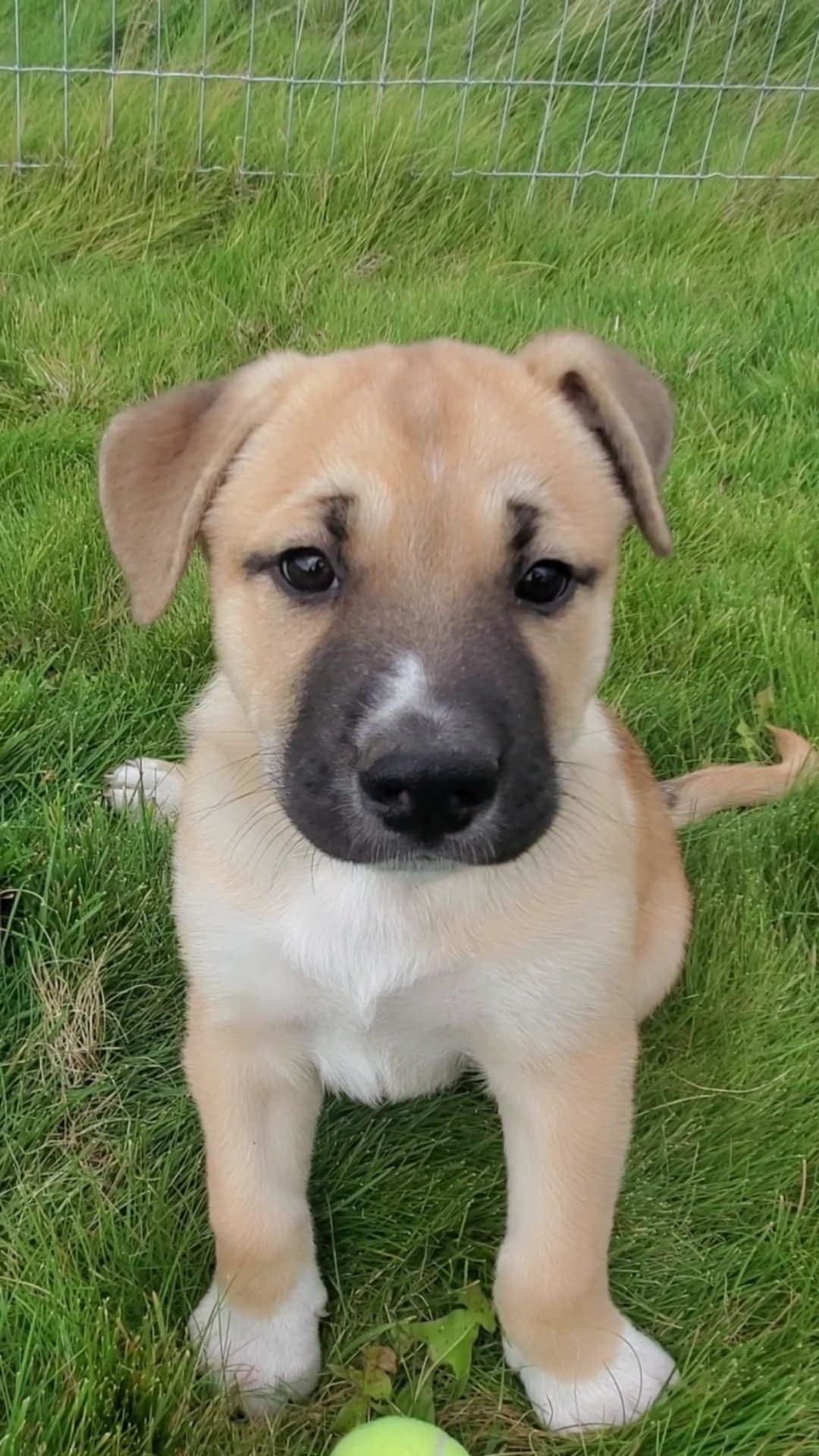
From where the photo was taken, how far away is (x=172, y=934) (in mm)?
3076

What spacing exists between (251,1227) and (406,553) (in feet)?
4.05

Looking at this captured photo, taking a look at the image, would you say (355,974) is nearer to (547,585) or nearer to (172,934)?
(547,585)

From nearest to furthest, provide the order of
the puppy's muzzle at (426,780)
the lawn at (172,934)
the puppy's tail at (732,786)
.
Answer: the puppy's muzzle at (426,780)
the lawn at (172,934)
the puppy's tail at (732,786)

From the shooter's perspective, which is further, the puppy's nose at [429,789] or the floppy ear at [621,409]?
the floppy ear at [621,409]

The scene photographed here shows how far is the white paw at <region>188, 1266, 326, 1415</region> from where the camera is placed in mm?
2385

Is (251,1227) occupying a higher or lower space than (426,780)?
lower

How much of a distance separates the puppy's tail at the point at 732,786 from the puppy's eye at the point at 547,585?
53.9 inches

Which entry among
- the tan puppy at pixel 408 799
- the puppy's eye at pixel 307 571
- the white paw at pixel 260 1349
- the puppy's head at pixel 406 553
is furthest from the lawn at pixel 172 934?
the puppy's eye at pixel 307 571

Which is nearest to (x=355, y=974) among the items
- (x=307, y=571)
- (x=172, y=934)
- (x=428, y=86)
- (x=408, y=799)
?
(x=408, y=799)

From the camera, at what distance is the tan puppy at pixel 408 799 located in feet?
6.40

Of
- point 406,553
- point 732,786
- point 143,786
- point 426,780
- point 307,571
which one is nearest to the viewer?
point 426,780

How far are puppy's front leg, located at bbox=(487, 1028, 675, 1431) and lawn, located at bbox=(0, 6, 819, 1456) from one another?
3.8 inches

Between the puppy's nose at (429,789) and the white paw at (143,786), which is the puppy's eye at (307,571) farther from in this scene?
the white paw at (143,786)

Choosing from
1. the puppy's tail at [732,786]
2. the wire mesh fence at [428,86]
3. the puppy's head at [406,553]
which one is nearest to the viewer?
the puppy's head at [406,553]
